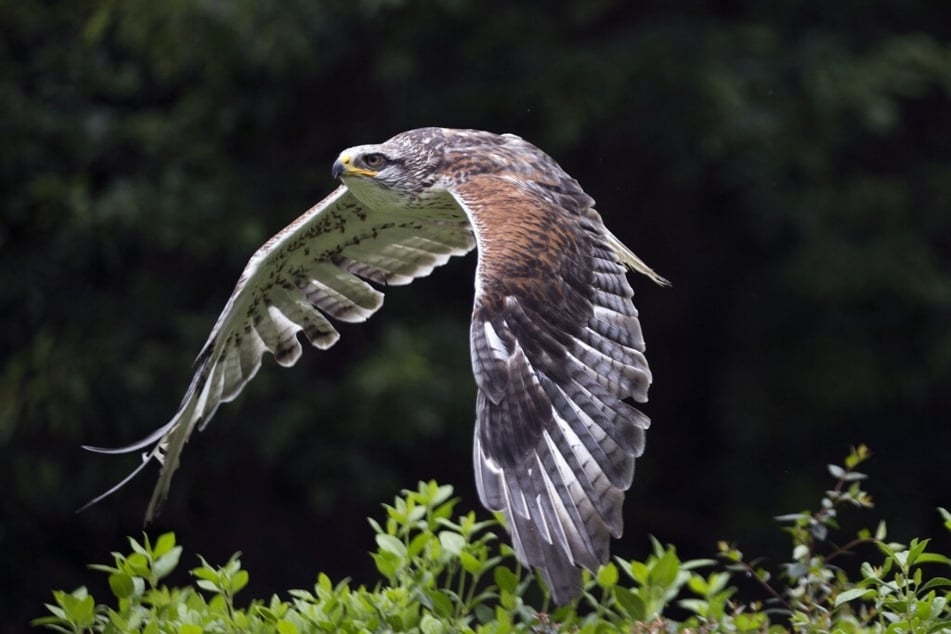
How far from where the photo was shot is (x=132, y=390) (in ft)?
25.5

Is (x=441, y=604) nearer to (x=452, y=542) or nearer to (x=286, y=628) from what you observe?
(x=452, y=542)

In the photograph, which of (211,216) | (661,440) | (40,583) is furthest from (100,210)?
(661,440)

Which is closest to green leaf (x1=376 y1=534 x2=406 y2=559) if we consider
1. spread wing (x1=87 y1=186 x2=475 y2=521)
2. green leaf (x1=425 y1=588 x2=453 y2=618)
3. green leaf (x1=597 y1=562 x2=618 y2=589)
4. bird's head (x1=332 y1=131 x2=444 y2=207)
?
green leaf (x1=425 y1=588 x2=453 y2=618)

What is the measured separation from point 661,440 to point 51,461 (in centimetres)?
442

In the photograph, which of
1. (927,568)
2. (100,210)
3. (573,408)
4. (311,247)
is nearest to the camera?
(573,408)

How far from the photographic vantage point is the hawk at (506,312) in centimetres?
317

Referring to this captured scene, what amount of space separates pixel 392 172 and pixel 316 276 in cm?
53

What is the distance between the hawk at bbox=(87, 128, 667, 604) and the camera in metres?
3.17

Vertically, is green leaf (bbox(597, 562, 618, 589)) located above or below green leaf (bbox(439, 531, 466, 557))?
below

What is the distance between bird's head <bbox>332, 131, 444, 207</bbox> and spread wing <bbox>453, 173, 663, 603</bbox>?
16.7 inches

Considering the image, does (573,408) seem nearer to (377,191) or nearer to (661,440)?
(377,191)

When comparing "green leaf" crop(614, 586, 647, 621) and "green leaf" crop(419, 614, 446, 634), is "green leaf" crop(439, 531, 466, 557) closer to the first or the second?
"green leaf" crop(419, 614, 446, 634)

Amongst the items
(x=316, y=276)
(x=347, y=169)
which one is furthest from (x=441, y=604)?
(x=316, y=276)

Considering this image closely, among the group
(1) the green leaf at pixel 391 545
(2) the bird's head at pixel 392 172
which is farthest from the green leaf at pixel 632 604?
(2) the bird's head at pixel 392 172
